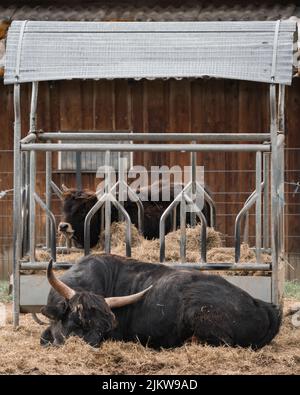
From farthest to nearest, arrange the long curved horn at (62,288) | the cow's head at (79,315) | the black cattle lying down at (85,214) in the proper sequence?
1. the black cattle lying down at (85,214)
2. the long curved horn at (62,288)
3. the cow's head at (79,315)

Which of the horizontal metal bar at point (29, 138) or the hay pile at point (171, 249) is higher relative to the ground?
the horizontal metal bar at point (29, 138)

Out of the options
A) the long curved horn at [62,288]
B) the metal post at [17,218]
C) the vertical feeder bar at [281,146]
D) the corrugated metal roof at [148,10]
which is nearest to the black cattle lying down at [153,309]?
the long curved horn at [62,288]

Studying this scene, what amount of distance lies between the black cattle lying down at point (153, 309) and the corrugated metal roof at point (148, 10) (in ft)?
23.6

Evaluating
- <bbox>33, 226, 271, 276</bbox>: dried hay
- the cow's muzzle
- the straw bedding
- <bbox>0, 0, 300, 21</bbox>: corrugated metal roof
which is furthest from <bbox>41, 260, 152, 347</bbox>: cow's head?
<bbox>0, 0, 300, 21</bbox>: corrugated metal roof

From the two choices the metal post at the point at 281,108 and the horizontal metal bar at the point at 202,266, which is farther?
the metal post at the point at 281,108

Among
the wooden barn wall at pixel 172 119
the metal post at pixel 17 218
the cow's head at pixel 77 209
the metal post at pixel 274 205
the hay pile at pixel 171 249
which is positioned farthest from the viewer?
the wooden barn wall at pixel 172 119

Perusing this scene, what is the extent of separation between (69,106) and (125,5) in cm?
206

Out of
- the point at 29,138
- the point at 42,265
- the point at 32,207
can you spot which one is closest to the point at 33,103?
the point at 29,138

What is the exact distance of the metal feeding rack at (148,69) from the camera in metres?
10.1

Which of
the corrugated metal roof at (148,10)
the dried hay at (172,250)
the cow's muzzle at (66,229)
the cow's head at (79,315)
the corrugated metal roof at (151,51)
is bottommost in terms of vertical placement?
the cow's head at (79,315)

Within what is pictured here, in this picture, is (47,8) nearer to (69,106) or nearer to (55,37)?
(69,106)

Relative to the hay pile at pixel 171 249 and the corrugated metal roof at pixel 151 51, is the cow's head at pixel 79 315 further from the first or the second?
the corrugated metal roof at pixel 151 51

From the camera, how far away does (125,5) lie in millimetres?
16531

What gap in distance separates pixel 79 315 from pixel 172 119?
8987mm
